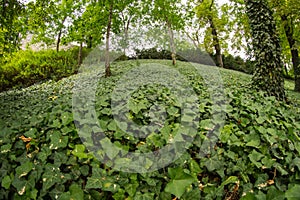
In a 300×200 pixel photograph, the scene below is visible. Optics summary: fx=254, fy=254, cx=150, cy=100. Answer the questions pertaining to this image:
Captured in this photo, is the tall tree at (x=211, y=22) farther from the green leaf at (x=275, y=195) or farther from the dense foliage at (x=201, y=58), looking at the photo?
the green leaf at (x=275, y=195)

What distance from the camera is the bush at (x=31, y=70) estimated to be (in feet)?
34.7

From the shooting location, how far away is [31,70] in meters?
10.7

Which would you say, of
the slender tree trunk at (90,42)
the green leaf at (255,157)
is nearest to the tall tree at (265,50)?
the green leaf at (255,157)

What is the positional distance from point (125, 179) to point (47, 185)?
1.84 feet

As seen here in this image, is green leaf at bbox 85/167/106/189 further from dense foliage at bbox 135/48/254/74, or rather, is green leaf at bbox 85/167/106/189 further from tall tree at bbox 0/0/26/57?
dense foliage at bbox 135/48/254/74

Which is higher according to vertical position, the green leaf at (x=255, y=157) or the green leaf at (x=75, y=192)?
the green leaf at (x=255, y=157)

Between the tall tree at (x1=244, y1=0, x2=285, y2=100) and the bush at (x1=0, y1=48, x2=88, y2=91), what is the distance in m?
7.70

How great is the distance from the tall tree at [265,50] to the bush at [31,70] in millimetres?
7704

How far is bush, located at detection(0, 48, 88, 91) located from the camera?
10570 mm

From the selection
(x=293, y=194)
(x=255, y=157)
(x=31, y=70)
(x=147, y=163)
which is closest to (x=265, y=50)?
(x=255, y=157)

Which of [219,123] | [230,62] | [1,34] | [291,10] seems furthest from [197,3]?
[219,123]

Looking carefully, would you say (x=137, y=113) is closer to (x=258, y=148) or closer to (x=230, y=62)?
(x=258, y=148)

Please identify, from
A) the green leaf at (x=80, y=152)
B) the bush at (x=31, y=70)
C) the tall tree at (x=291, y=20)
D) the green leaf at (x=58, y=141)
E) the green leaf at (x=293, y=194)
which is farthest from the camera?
the bush at (x=31, y=70)

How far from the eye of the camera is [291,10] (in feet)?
26.0
